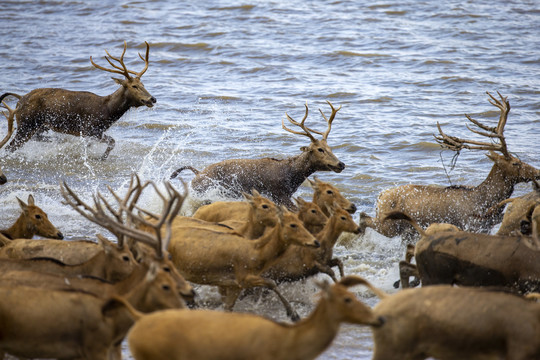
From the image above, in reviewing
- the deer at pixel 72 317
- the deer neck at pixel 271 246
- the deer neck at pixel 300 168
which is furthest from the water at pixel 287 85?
the deer at pixel 72 317

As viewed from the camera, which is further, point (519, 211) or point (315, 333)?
point (519, 211)

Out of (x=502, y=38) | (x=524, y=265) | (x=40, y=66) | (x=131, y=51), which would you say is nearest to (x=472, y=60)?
(x=502, y=38)

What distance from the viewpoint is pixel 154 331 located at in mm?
5012

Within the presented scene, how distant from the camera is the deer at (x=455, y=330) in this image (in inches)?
219

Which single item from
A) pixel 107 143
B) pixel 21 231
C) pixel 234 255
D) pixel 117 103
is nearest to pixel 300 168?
pixel 234 255

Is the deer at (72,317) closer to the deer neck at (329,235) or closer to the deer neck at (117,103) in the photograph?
the deer neck at (329,235)

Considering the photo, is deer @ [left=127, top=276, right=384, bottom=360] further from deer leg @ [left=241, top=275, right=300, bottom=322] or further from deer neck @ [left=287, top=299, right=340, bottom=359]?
deer leg @ [left=241, top=275, right=300, bottom=322]

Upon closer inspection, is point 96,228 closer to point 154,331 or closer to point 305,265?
point 305,265

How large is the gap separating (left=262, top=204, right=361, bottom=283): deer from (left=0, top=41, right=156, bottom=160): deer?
7076mm

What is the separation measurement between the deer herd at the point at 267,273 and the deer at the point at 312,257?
1cm

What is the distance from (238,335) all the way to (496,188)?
6298mm

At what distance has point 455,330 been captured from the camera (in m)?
5.61

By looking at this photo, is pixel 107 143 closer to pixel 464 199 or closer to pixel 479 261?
pixel 464 199

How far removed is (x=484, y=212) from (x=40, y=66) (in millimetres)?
15764
